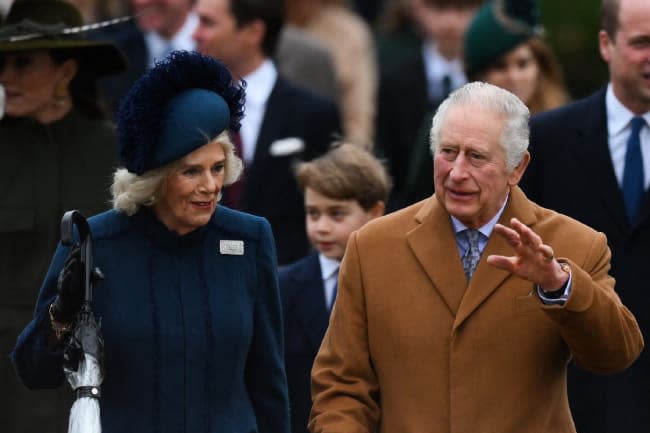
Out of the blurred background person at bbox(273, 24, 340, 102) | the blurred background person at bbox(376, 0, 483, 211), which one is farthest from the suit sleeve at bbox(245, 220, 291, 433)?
the blurred background person at bbox(273, 24, 340, 102)

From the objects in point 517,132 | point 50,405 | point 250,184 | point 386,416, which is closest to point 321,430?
point 386,416

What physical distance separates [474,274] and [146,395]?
114 centimetres

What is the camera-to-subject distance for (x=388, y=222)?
648 cm

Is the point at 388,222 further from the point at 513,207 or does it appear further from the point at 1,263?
the point at 1,263

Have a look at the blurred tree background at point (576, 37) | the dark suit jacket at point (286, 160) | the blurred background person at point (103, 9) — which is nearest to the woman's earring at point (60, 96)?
the dark suit jacket at point (286, 160)

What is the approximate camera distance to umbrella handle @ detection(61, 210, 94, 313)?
605cm

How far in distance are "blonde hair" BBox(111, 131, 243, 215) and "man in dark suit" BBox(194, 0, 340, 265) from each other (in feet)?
9.87

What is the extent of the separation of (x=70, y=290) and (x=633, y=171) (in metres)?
2.89

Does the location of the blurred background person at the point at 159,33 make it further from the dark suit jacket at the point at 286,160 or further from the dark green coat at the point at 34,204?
the dark green coat at the point at 34,204

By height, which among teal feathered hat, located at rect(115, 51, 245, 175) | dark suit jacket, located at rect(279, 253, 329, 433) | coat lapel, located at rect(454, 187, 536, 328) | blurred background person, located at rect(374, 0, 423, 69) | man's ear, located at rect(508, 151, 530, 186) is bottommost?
dark suit jacket, located at rect(279, 253, 329, 433)

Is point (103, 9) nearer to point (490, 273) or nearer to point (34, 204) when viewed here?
point (34, 204)

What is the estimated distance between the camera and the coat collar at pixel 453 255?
245 inches

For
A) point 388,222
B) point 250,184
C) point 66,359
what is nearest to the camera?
point 66,359

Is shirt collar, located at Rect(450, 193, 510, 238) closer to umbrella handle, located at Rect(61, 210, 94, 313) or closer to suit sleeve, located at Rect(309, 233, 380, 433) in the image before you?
suit sleeve, located at Rect(309, 233, 380, 433)
